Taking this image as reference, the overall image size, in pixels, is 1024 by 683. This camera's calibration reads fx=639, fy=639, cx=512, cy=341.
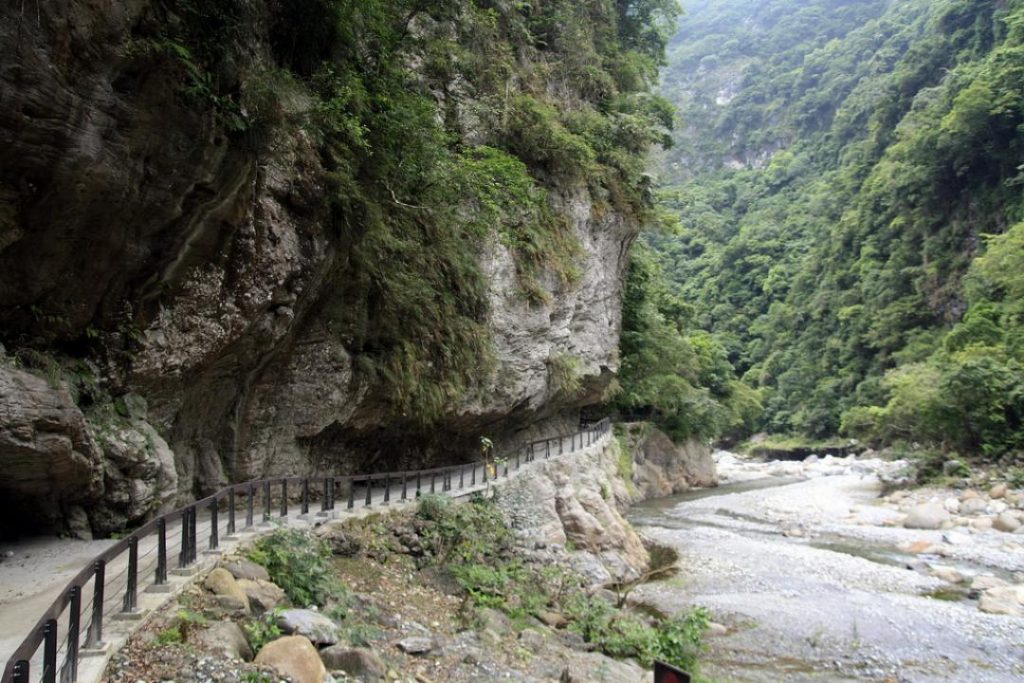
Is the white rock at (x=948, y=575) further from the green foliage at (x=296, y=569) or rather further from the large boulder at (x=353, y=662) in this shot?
the large boulder at (x=353, y=662)

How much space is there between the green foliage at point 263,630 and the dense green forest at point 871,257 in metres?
22.1

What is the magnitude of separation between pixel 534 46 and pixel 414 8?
9.52 meters

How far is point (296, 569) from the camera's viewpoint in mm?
7211

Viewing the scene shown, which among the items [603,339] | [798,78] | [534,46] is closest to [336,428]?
[603,339]

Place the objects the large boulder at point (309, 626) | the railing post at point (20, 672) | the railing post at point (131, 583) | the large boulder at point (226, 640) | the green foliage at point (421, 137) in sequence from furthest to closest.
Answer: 1. the green foliage at point (421, 137)
2. the large boulder at point (309, 626)
3. the railing post at point (131, 583)
4. the large boulder at point (226, 640)
5. the railing post at point (20, 672)

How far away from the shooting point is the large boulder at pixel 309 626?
5.69m

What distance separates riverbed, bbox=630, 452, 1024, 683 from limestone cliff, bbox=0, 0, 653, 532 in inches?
264

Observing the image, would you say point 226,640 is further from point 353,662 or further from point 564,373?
point 564,373

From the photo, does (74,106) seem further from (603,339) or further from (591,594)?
(603,339)

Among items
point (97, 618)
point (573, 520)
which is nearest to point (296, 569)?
point (97, 618)

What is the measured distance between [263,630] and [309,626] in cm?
44

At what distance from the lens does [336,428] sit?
486 inches

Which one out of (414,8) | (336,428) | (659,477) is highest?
(414,8)

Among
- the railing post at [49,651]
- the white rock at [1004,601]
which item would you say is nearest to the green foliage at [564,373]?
the white rock at [1004,601]
